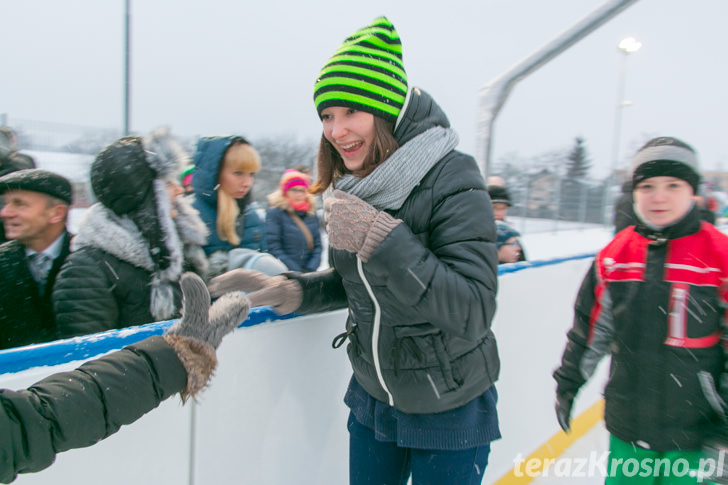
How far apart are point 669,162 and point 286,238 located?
2853 mm

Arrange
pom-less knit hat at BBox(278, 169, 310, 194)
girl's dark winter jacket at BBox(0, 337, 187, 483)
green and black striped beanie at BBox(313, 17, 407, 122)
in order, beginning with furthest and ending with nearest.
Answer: pom-less knit hat at BBox(278, 169, 310, 194) → green and black striped beanie at BBox(313, 17, 407, 122) → girl's dark winter jacket at BBox(0, 337, 187, 483)

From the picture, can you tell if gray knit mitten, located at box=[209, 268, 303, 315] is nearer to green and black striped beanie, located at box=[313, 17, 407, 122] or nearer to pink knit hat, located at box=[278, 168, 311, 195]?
green and black striped beanie, located at box=[313, 17, 407, 122]

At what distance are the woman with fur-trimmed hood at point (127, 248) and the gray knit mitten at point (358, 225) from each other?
89cm

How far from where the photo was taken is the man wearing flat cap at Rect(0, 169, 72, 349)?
5.22 ft

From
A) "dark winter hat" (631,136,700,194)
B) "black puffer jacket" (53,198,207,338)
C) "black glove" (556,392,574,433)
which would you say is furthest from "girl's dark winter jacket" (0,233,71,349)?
"dark winter hat" (631,136,700,194)

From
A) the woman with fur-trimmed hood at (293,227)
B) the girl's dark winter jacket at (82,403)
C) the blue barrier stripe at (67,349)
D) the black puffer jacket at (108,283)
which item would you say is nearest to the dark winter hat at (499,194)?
the woman with fur-trimmed hood at (293,227)

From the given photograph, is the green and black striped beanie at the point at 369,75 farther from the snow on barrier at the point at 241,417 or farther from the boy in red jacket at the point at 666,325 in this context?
the boy in red jacket at the point at 666,325

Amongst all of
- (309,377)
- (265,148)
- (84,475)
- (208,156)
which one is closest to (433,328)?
(309,377)

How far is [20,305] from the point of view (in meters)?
1.60

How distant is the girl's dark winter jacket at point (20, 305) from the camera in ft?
5.19

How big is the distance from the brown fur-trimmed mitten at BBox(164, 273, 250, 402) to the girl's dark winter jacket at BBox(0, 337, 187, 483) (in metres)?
0.02

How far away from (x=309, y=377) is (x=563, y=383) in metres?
0.98

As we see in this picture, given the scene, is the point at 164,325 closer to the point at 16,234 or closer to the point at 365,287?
the point at 365,287

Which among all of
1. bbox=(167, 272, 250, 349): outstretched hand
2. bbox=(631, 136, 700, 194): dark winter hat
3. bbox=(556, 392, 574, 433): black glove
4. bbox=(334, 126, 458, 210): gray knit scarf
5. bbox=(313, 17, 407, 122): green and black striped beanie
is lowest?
bbox=(556, 392, 574, 433): black glove
